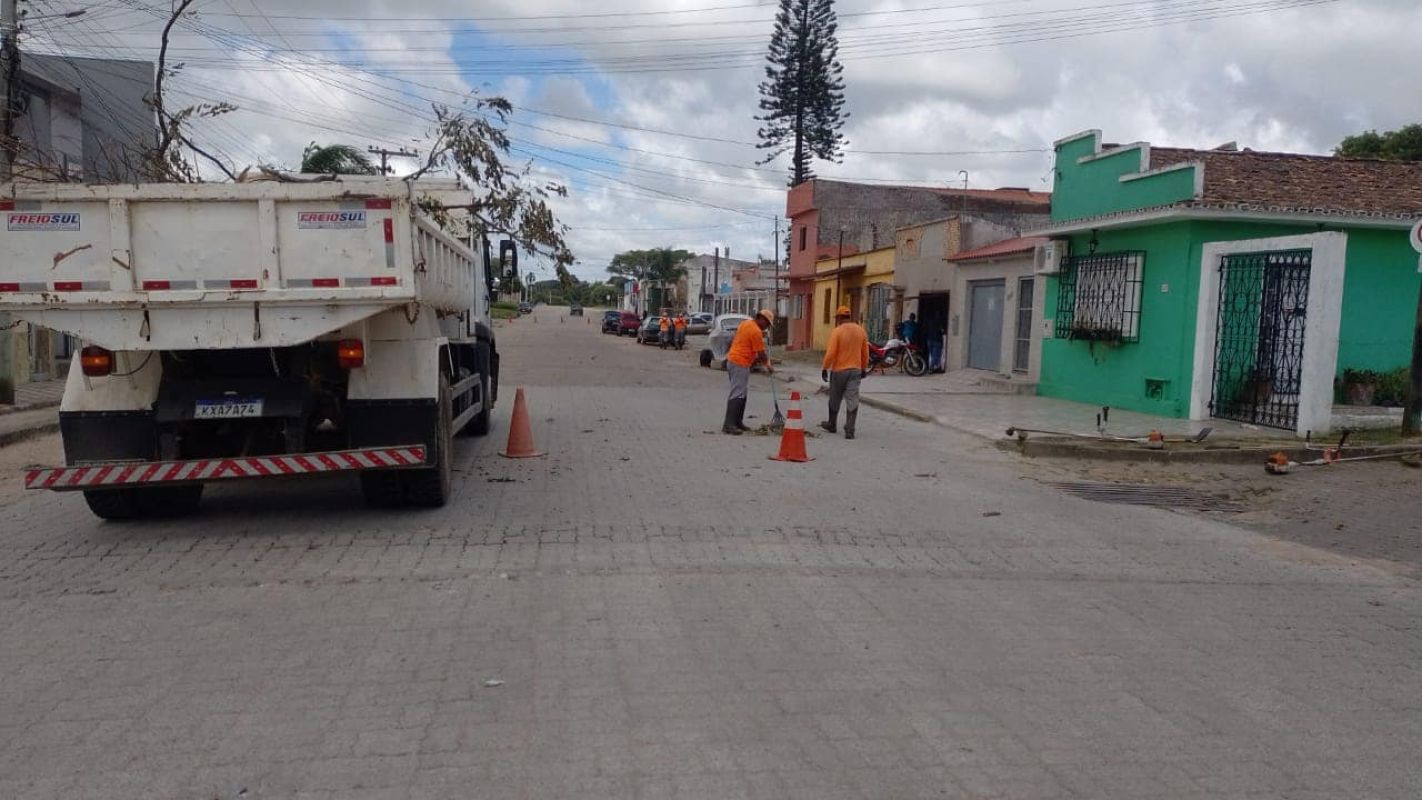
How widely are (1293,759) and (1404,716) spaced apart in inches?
36.3

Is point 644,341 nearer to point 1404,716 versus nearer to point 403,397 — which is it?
point 403,397

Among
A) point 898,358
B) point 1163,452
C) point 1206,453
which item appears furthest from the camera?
point 898,358

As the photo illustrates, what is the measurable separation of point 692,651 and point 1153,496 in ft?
21.8

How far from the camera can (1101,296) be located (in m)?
17.8

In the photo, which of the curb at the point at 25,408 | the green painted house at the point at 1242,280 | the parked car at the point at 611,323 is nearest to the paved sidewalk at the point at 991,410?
the green painted house at the point at 1242,280

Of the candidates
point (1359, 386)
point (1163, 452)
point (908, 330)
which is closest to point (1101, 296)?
point (1359, 386)

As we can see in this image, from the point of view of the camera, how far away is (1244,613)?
6.09m

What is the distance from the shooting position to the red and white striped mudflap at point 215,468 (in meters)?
7.03

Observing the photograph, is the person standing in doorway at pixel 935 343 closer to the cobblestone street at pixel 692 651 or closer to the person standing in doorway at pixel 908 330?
the person standing in doorway at pixel 908 330

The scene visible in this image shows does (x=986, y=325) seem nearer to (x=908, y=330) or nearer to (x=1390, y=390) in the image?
(x=908, y=330)

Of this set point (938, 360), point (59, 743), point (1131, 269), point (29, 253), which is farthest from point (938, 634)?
point (938, 360)

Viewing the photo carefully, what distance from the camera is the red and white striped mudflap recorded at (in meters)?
7.03

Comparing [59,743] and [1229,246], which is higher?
[1229,246]

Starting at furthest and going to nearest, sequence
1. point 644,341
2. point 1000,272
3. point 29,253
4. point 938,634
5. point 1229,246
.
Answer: point 644,341, point 1000,272, point 1229,246, point 29,253, point 938,634
